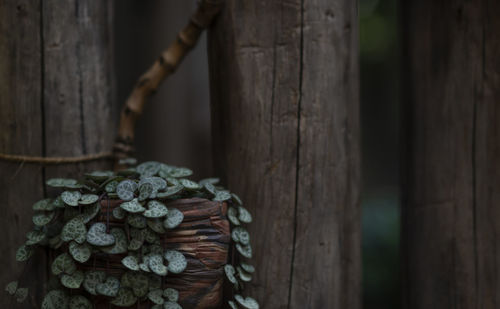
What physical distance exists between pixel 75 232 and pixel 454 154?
56.9 inches

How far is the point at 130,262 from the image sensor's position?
1226 millimetres

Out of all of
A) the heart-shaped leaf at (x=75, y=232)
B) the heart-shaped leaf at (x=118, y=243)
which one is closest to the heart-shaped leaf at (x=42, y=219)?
the heart-shaped leaf at (x=75, y=232)

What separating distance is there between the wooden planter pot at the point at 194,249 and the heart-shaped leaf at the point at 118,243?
0.07 feet

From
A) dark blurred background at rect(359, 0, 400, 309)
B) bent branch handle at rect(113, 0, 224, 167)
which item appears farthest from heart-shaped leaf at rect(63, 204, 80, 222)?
dark blurred background at rect(359, 0, 400, 309)

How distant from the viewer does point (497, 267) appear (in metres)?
1.77

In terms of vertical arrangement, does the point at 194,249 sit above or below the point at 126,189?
below

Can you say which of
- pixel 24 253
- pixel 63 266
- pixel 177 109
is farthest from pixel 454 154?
pixel 177 109

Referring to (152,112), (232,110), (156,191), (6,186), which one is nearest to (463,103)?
(232,110)

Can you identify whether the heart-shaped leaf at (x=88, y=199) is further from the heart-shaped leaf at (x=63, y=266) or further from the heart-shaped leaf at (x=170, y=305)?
the heart-shaped leaf at (x=170, y=305)

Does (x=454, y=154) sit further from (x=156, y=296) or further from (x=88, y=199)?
(x=88, y=199)

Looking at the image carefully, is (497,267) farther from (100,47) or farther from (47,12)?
(47,12)

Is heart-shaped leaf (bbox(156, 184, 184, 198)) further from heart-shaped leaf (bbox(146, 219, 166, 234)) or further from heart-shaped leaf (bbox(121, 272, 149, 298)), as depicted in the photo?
heart-shaped leaf (bbox(121, 272, 149, 298))

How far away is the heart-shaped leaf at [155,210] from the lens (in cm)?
122

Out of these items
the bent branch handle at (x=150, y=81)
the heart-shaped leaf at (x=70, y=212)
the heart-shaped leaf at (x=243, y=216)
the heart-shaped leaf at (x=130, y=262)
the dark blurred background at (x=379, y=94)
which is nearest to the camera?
the heart-shaped leaf at (x=130, y=262)
